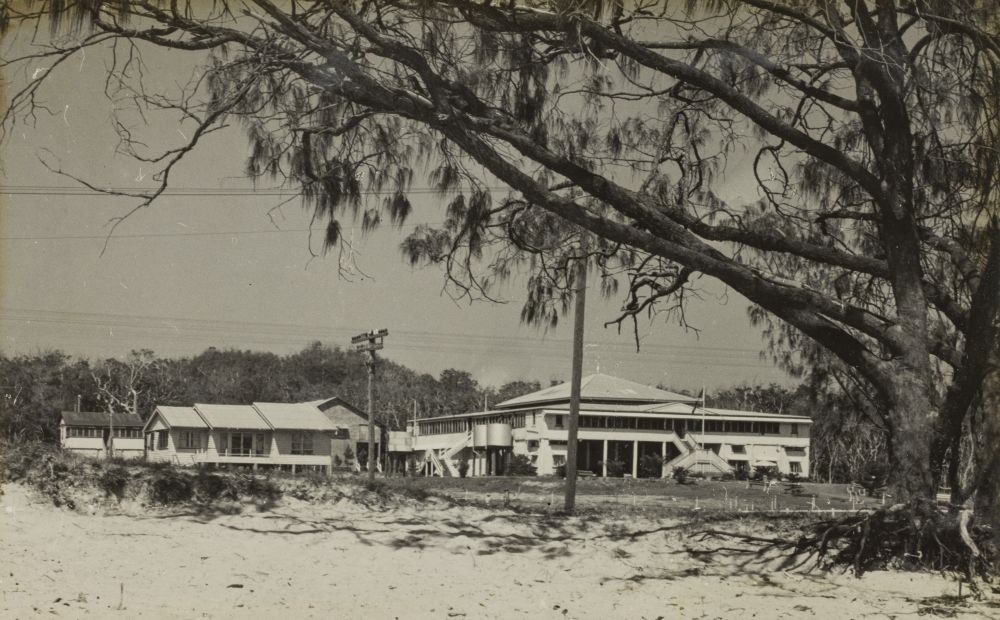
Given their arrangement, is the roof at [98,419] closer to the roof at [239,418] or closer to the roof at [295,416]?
the roof at [239,418]

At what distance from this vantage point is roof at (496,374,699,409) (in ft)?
147

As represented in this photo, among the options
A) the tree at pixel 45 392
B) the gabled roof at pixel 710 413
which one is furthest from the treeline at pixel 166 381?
the gabled roof at pixel 710 413

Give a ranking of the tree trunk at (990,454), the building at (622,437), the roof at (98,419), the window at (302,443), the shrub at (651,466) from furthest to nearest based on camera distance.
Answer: the building at (622,437), the shrub at (651,466), the window at (302,443), the roof at (98,419), the tree trunk at (990,454)

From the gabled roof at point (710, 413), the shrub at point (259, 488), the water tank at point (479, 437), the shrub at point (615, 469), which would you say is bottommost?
the shrub at point (615, 469)

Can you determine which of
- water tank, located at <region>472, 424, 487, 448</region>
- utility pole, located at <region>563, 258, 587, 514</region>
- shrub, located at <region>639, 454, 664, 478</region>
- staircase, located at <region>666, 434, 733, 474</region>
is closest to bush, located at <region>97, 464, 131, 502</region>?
utility pole, located at <region>563, 258, 587, 514</region>

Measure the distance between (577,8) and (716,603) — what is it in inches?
175

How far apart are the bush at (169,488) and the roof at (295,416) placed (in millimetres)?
15084

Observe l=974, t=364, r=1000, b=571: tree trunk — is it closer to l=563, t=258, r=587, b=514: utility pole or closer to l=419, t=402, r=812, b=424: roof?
l=563, t=258, r=587, b=514: utility pole

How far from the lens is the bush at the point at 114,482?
28.4ft

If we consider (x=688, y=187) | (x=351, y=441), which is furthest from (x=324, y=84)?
(x=351, y=441)

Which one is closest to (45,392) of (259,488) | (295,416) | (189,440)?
(189,440)

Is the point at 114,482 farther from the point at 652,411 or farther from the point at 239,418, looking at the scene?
the point at 652,411

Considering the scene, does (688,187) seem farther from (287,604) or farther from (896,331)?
(287,604)

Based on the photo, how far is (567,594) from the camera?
7.54 m
